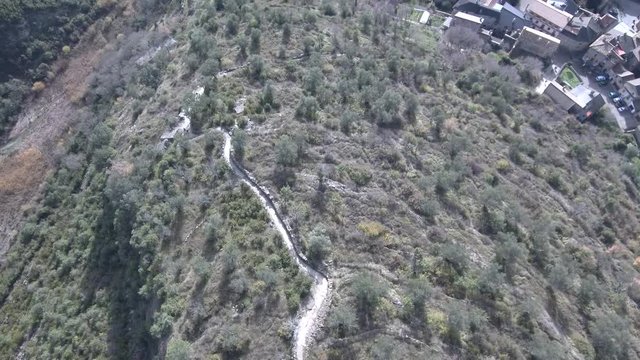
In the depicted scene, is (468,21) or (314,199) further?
(468,21)

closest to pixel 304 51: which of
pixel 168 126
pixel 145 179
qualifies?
pixel 168 126

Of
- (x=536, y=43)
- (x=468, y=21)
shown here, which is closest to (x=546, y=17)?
(x=536, y=43)

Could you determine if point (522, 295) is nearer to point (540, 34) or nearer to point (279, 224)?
point (279, 224)

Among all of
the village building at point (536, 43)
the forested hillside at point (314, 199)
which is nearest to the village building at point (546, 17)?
the village building at point (536, 43)

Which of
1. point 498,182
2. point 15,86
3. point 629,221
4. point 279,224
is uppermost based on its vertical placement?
point 279,224

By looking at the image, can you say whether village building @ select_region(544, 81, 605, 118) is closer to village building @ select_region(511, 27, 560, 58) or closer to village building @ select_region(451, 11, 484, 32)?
village building @ select_region(511, 27, 560, 58)

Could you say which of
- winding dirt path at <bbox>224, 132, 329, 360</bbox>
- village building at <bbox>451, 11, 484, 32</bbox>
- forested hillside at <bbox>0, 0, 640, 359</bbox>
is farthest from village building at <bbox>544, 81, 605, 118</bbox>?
winding dirt path at <bbox>224, 132, 329, 360</bbox>

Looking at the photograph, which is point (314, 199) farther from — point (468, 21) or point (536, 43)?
point (536, 43)
